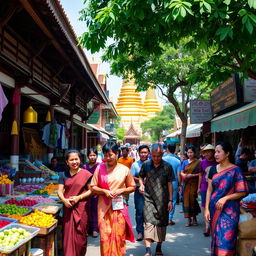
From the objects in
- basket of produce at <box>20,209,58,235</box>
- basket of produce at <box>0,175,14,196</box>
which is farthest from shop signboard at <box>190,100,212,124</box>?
basket of produce at <box>20,209,58,235</box>

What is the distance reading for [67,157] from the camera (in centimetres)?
412

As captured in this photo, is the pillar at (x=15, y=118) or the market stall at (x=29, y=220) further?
the pillar at (x=15, y=118)

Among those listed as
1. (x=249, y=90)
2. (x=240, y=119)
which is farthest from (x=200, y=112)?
(x=240, y=119)

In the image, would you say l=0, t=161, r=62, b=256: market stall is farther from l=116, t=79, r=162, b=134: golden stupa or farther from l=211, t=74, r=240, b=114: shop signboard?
l=116, t=79, r=162, b=134: golden stupa

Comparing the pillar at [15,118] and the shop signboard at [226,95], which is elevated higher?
the shop signboard at [226,95]

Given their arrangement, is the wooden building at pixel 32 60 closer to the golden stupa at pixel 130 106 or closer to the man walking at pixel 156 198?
the man walking at pixel 156 198

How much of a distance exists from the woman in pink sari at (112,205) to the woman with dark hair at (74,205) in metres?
0.19

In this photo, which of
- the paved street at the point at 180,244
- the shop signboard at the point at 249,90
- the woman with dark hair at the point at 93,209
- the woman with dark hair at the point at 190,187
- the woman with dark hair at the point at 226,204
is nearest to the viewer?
the woman with dark hair at the point at 226,204

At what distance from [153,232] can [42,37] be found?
5178 mm

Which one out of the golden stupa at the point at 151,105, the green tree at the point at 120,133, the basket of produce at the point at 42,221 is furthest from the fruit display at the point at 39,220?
the golden stupa at the point at 151,105

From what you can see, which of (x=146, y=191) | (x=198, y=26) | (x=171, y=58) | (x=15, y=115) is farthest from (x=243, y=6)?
(x=171, y=58)

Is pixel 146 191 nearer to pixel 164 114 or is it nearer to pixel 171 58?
pixel 171 58

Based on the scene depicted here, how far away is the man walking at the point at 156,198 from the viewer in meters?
4.57

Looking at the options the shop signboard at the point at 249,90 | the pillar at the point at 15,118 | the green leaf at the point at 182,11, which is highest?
the shop signboard at the point at 249,90
